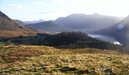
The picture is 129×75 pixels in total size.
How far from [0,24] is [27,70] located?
632 feet

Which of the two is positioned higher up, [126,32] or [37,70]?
[126,32]

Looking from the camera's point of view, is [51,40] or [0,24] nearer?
[51,40]

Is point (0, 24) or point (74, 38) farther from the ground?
point (0, 24)

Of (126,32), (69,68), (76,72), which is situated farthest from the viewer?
(126,32)

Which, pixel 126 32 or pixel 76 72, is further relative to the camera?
pixel 126 32

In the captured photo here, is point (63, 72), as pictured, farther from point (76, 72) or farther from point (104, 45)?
point (104, 45)

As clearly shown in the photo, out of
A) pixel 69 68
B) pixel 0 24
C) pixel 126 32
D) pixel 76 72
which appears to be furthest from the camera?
pixel 0 24

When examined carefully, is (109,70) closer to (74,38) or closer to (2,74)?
(2,74)

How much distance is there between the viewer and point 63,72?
17109 millimetres

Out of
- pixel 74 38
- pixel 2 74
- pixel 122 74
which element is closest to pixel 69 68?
pixel 122 74

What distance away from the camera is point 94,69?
17.7 metres

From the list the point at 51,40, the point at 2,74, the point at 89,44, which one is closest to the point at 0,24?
the point at 51,40

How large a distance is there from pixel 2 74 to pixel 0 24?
19223 centimetres

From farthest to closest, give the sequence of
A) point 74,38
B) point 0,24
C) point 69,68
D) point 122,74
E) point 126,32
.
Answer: point 0,24 → point 126,32 → point 74,38 → point 69,68 → point 122,74
